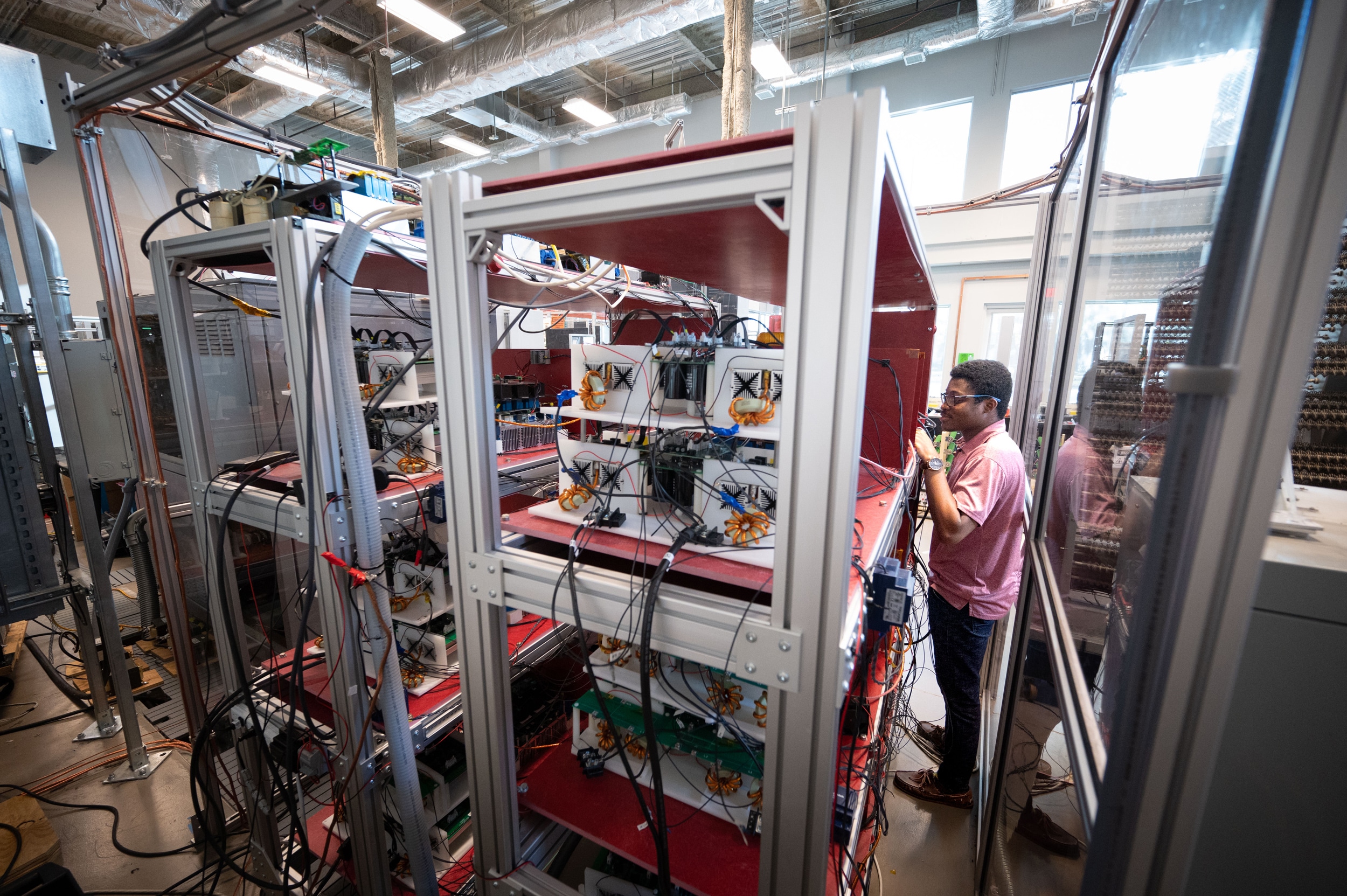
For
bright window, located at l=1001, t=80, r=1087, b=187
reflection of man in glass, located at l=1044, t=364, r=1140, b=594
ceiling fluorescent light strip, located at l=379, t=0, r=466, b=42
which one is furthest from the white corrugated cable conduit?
bright window, located at l=1001, t=80, r=1087, b=187

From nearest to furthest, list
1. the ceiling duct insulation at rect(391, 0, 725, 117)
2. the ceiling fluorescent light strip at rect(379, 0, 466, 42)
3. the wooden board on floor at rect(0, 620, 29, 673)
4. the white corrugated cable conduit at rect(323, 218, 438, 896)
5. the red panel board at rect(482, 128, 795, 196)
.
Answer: the red panel board at rect(482, 128, 795, 196)
the white corrugated cable conduit at rect(323, 218, 438, 896)
the wooden board on floor at rect(0, 620, 29, 673)
the ceiling fluorescent light strip at rect(379, 0, 466, 42)
the ceiling duct insulation at rect(391, 0, 725, 117)

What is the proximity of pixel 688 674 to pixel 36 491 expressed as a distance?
2213mm

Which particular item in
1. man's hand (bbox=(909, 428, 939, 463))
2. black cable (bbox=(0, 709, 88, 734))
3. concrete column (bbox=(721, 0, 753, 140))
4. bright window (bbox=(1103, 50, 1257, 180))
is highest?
concrete column (bbox=(721, 0, 753, 140))

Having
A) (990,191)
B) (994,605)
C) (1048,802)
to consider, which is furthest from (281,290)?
(990,191)

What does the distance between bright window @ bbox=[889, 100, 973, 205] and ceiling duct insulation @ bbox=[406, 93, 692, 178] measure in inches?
97.7

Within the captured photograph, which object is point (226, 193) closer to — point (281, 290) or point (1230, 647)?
point (281, 290)

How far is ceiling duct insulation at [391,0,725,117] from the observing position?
367 cm

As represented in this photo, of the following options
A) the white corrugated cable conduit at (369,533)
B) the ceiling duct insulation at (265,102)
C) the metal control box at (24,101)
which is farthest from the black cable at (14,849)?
the ceiling duct insulation at (265,102)

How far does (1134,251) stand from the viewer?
36.1 inches

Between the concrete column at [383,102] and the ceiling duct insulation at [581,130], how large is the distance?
0.96ft

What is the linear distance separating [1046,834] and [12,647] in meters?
5.03

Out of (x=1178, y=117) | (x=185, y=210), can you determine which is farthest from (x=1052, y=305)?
(x=185, y=210)

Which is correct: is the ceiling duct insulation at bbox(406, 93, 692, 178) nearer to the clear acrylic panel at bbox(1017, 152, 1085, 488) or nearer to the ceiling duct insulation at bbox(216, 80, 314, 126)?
the ceiling duct insulation at bbox(216, 80, 314, 126)

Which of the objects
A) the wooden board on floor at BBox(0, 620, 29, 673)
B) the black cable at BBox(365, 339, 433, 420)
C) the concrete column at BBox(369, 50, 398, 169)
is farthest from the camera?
the concrete column at BBox(369, 50, 398, 169)
